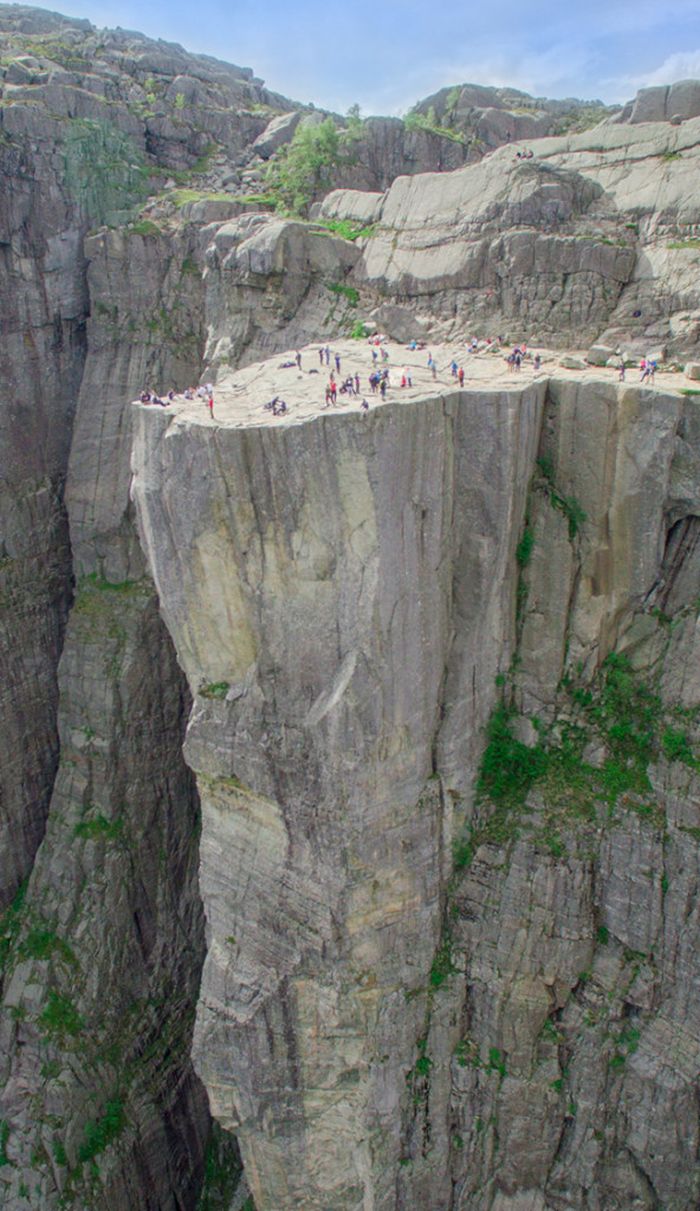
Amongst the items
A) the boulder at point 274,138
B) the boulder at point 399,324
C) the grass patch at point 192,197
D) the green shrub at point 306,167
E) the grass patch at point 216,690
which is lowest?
the grass patch at point 216,690

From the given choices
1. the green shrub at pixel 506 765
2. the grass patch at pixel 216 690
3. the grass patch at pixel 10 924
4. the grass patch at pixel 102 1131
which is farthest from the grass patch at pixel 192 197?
the grass patch at pixel 102 1131

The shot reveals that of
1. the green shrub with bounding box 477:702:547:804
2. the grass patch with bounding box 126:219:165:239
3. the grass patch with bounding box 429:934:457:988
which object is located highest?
the grass patch with bounding box 126:219:165:239

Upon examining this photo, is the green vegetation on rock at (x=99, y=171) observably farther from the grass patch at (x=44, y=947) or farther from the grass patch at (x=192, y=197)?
the grass patch at (x=44, y=947)

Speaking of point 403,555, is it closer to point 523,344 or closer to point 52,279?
point 523,344

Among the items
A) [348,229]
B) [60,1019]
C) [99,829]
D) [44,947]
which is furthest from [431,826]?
[348,229]

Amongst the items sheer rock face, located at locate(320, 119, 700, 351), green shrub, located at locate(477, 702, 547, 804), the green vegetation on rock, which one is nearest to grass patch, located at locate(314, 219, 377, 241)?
sheer rock face, located at locate(320, 119, 700, 351)

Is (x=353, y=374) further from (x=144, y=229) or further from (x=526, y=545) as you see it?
(x=144, y=229)

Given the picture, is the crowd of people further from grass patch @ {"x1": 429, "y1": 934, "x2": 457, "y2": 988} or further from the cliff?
grass patch @ {"x1": 429, "y1": 934, "x2": 457, "y2": 988}

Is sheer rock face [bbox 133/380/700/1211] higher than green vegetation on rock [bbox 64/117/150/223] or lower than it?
lower
